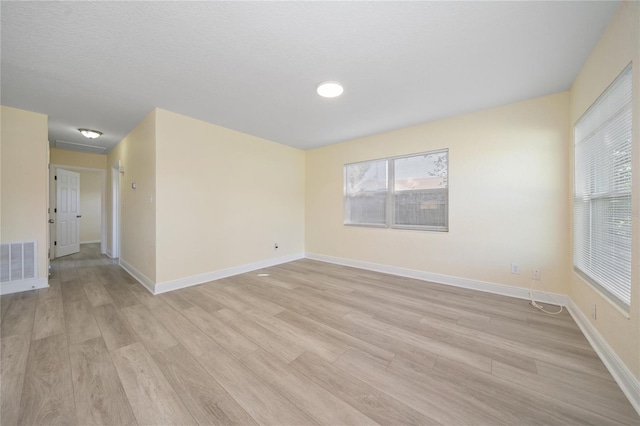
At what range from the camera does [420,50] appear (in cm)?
190

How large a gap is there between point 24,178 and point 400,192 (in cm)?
556

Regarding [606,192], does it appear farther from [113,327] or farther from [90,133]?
[90,133]

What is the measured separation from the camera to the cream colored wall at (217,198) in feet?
10.2

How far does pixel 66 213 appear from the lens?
5246 millimetres

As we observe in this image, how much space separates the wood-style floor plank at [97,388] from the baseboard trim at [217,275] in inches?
47.6

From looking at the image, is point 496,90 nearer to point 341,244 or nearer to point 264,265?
point 341,244

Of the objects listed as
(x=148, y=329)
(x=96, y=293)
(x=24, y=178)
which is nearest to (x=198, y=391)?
(x=148, y=329)

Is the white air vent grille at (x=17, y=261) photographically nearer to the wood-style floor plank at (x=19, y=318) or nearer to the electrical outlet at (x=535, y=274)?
the wood-style floor plank at (x=19, y=318)

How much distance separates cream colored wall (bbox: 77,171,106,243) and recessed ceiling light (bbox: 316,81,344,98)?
8.29 m

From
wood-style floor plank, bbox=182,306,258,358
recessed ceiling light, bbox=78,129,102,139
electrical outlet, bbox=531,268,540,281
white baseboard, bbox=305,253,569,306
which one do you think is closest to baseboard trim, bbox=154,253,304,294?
wood-style floor plank, bbox=182,306,258,358

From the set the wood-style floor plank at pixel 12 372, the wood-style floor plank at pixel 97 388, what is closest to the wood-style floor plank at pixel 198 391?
the wood-style floor plank at pixel 97 388

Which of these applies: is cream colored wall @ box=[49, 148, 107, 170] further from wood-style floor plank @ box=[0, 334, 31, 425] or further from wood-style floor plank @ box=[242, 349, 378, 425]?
wood-style floor plank @ box=[242, 349, 378, 425]

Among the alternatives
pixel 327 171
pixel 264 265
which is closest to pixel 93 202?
pixel 264 265

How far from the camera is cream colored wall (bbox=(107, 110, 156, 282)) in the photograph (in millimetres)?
3074
